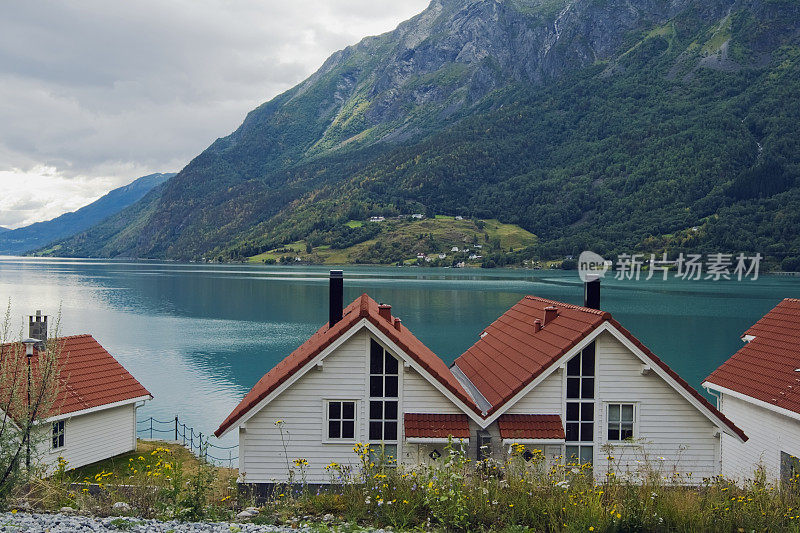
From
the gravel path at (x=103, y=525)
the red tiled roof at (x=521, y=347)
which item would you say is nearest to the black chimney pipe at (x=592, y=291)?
the red tiled roof at (x=521, y=347)

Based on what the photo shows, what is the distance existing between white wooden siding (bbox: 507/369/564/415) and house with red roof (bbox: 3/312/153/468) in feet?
41.7

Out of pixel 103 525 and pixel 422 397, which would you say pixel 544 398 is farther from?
pixel 103 525

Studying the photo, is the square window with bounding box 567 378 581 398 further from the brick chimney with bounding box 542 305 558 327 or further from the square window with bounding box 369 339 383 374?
the square window with bounding box 369 339 383 374

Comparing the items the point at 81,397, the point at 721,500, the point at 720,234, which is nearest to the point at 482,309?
the point at 81,397

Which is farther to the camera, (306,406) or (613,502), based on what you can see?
(306,406)

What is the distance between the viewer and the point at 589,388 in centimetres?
1442

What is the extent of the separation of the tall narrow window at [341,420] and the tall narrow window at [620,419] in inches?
225

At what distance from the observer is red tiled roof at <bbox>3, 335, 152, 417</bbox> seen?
18953mm

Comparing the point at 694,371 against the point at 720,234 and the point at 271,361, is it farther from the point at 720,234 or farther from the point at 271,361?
the point at 720,234

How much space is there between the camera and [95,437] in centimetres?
1989

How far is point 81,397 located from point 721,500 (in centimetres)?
1732

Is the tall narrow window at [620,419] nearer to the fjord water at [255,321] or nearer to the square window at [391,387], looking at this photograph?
the square window at [391,387]

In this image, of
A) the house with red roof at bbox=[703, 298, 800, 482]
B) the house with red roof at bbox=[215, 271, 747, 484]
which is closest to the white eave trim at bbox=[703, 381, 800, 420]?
the house with red roof at bbox=[703, 298, 800, 482]

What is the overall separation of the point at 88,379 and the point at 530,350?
13.6 m
